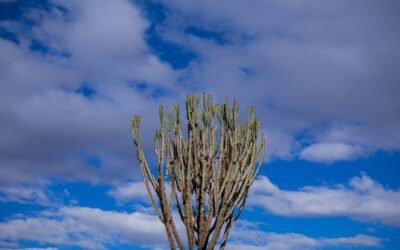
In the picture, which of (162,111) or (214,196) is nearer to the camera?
(214,196)

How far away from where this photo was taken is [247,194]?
8.62 metres

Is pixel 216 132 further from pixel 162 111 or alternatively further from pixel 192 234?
pixel 192 234

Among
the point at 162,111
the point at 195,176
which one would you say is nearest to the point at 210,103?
the point at 162,111

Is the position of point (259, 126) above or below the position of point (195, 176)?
above

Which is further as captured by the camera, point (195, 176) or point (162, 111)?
point (162, 111)

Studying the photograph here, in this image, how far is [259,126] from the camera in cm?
895

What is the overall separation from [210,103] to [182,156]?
146cm

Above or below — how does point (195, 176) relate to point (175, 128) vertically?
below

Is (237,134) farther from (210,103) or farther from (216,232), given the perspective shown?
(216,232)

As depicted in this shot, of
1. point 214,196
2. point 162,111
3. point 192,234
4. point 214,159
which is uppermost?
point 162,111

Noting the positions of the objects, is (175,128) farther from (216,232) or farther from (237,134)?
(216,232)

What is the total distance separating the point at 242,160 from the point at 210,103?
1.57 metres

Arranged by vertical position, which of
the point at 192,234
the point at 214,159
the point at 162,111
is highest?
the point at 162,111

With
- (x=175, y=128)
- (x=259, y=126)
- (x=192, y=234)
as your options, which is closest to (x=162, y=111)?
(x=175, y=128)
